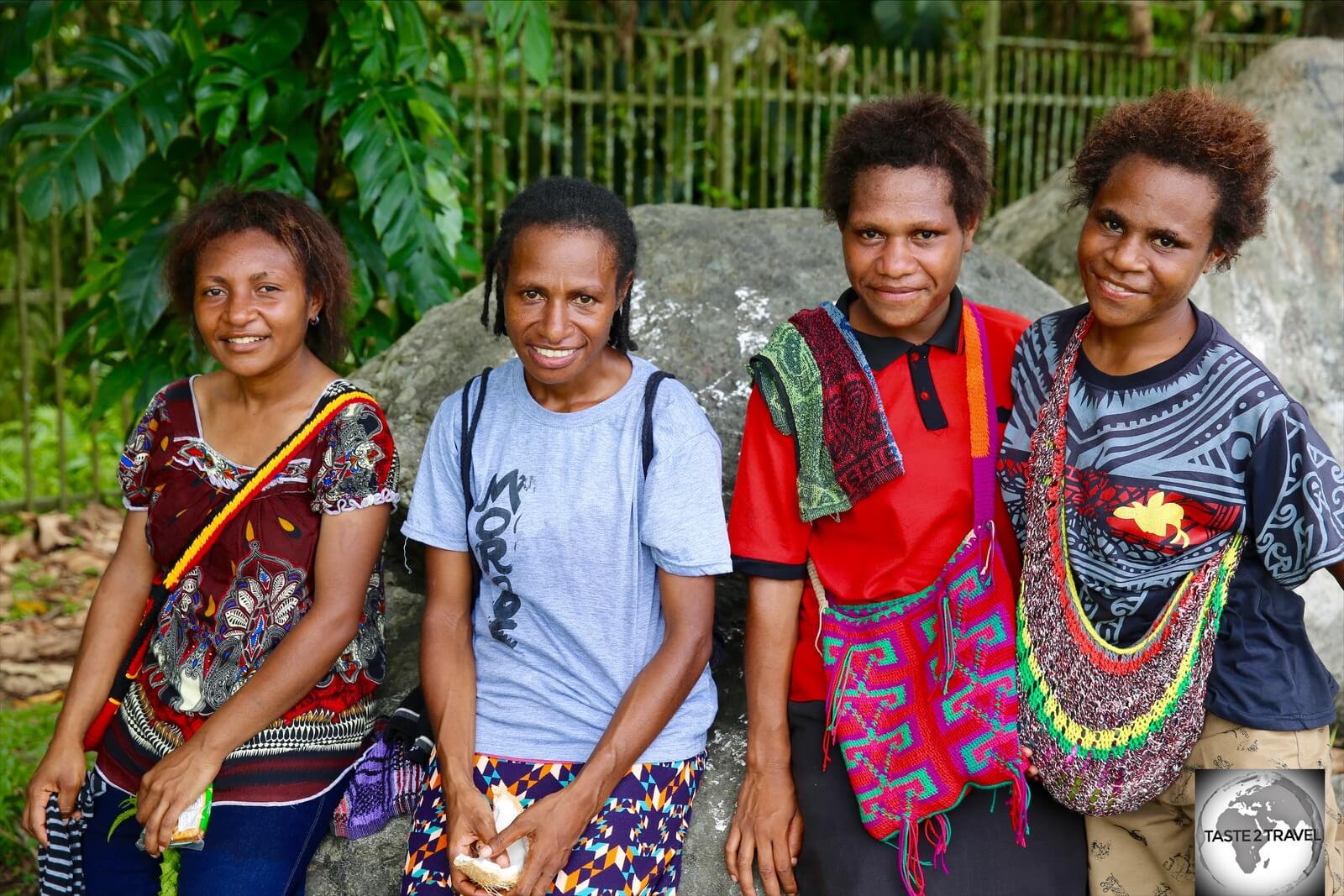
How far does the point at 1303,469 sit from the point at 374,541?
5.60 ft

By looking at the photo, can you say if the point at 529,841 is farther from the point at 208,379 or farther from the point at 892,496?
the point at 208,379

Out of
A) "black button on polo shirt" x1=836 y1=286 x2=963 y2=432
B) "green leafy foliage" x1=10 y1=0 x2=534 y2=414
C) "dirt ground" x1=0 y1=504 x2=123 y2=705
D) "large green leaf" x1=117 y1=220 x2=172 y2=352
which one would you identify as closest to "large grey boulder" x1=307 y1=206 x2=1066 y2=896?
"black button on polo shirt" x1=836 y1=286 x2=963 y2=432

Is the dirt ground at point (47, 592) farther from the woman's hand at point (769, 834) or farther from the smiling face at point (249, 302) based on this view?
the woman's hand at point (769, 834)

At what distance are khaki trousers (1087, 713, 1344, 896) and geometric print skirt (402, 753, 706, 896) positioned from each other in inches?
30.9

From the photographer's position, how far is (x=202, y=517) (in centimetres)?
257

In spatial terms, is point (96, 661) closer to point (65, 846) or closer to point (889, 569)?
point (65, 846)

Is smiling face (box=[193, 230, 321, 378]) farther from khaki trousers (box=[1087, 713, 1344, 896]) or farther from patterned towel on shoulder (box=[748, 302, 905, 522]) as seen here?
khaki trousers (box=[1087, 713, 1344, 896])

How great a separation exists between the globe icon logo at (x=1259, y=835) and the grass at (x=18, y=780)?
2.91 meters

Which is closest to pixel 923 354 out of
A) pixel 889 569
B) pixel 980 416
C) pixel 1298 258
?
pixel 980 416

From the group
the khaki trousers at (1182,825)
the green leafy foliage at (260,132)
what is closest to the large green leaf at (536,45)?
the green leafy foliage at (260,132)

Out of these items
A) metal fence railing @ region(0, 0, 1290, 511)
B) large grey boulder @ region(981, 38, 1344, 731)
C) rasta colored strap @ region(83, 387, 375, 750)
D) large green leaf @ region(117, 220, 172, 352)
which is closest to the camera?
rasta colored strap @ region(83, 387, 375, 750)

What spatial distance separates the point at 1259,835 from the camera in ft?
7.17

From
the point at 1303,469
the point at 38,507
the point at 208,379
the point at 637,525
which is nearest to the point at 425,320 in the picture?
the point at 208,379

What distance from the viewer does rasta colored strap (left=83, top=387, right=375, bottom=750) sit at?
254cm
